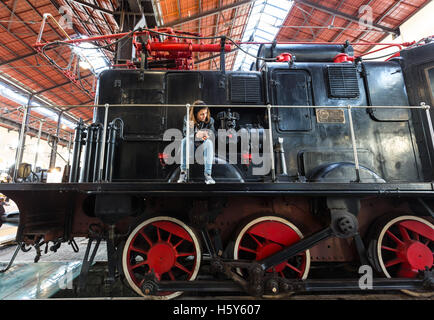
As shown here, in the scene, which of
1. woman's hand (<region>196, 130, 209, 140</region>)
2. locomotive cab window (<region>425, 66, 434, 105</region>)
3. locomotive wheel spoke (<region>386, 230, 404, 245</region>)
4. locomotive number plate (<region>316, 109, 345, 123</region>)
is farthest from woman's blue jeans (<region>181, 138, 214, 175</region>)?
locomotive cab window (<region>425, 66, 434, 105</region>)

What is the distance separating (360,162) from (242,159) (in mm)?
1606

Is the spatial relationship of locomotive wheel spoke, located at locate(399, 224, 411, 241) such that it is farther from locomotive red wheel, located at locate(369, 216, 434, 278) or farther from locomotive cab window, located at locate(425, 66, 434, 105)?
locomotive cab window, located at locate(425, 66, 434, 105)

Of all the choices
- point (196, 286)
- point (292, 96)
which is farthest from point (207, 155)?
point (292, 96)

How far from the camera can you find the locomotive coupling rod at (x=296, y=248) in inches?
86.1

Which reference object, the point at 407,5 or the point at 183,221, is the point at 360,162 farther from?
the point at 407,5

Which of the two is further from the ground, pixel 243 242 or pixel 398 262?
pixel 243 242

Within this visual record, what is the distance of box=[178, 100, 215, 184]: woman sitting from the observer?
7.35 ft

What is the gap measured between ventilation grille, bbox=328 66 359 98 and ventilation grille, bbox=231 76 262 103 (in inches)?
42.5

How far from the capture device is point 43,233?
2.42 metres

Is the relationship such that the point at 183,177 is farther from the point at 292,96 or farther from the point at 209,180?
the point at 292,96

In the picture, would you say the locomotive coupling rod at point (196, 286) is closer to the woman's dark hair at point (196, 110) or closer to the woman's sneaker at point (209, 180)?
the woman's sneaker at point (209, 180)

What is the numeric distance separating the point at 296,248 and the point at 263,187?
2.49 ft

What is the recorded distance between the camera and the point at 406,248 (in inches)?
91.0
